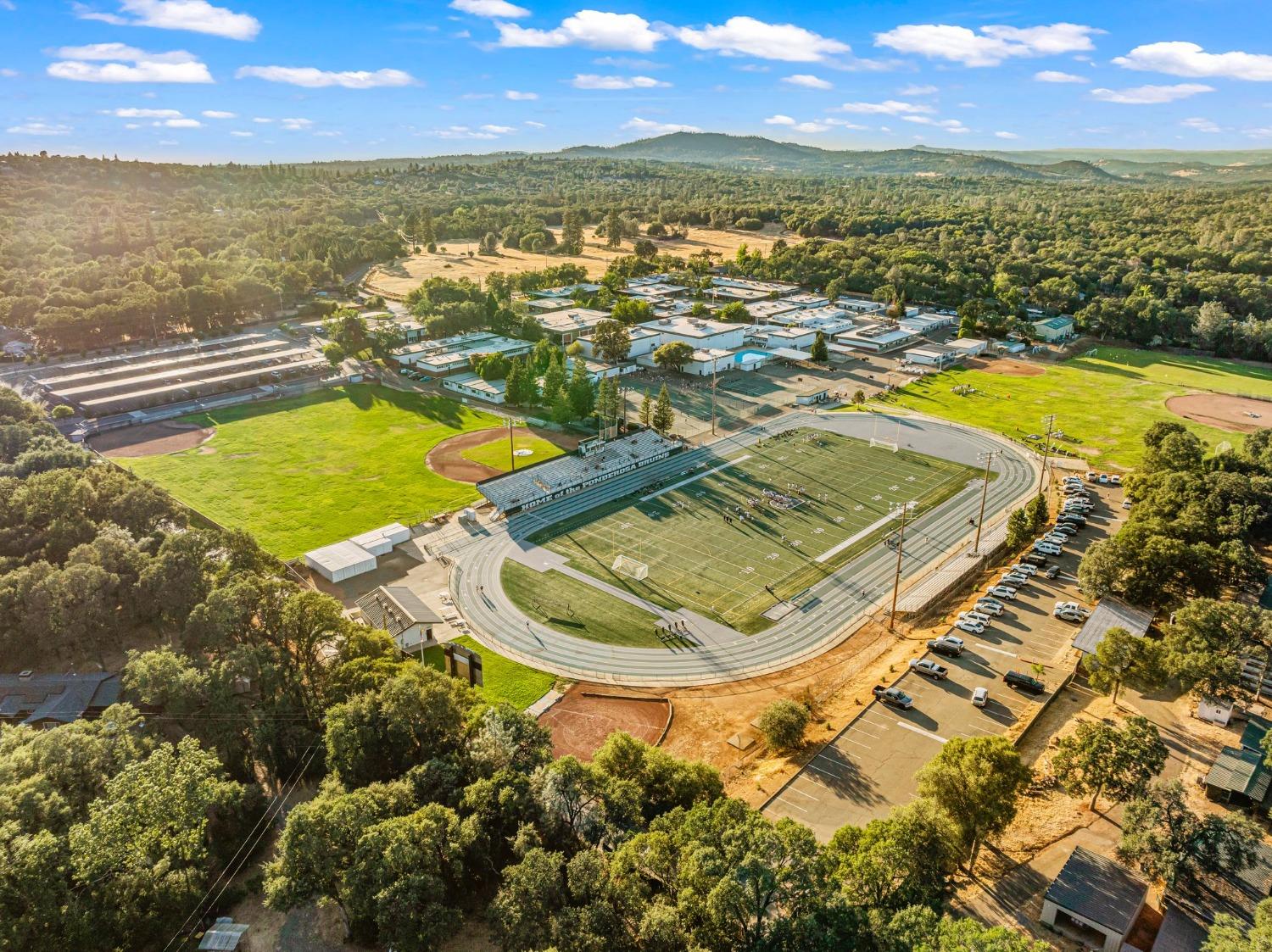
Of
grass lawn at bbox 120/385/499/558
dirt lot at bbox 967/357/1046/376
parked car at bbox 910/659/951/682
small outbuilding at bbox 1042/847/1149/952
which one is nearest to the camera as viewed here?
small outbuilding at bbox 1042/847/1149/952

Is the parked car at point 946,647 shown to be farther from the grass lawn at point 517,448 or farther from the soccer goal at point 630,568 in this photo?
the grass lawn at point 517,448

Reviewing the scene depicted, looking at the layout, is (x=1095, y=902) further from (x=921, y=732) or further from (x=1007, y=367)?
(x=1007, y=367)

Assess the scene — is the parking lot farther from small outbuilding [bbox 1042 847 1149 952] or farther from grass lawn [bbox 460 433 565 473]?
grass lawn [bbox 460 433 565 473]

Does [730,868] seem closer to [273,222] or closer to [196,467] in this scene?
[196,467]

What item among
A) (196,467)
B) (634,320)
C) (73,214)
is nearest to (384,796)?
(196,467)

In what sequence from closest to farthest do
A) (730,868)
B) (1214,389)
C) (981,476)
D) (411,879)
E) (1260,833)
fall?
(730,868) → (411,879) → (1260,833) → (981,476) → (1214,389)

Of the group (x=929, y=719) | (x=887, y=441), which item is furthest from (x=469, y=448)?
(x=929, y=719)

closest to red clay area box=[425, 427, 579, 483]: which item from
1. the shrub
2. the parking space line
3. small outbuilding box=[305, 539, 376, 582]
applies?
small outbuilding box=[305, 539, 376, 582]
